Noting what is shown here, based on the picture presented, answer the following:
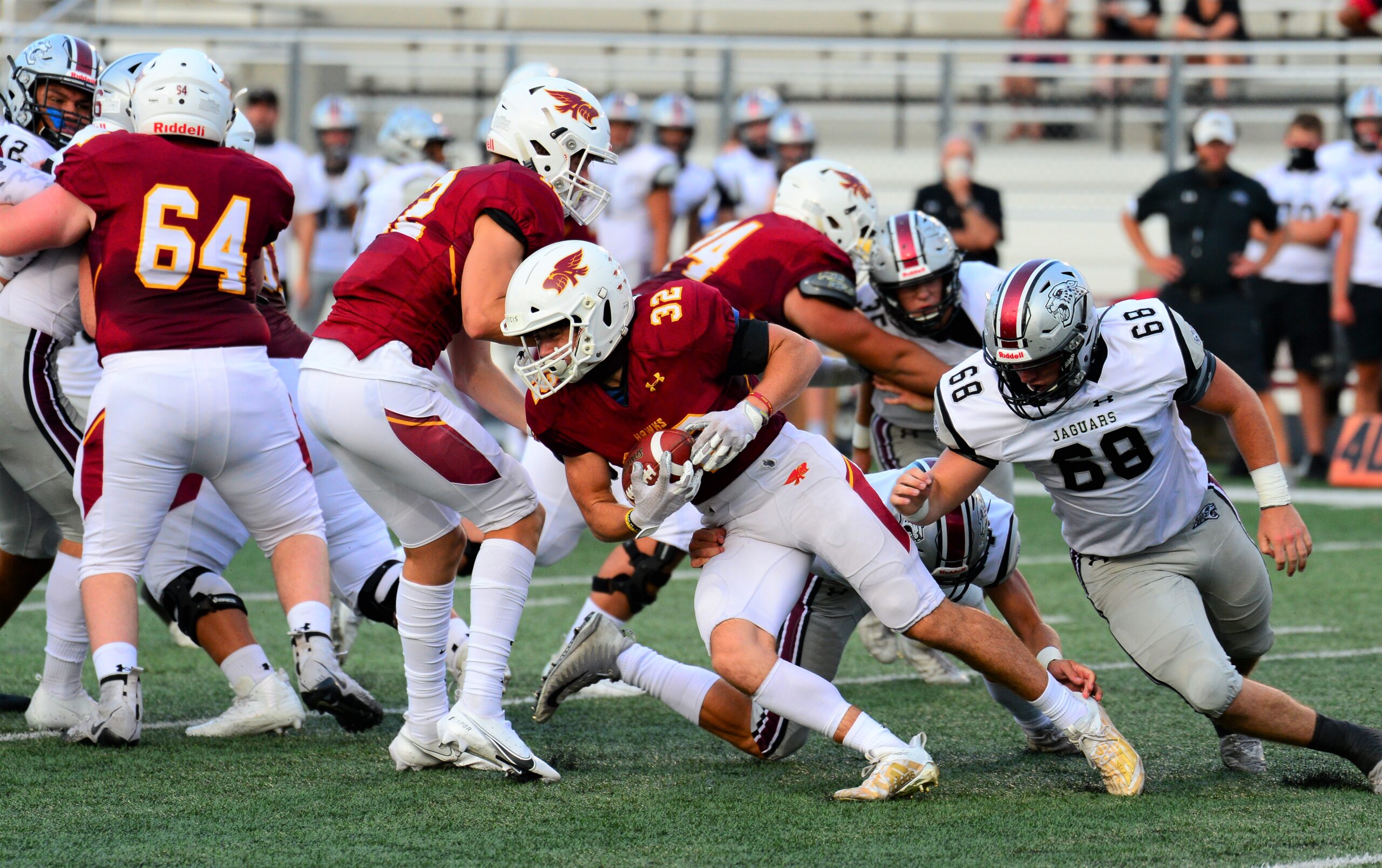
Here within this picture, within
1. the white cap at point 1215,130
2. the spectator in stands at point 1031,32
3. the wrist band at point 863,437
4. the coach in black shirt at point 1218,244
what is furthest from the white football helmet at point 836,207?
the spectator in stands at point 1031,32

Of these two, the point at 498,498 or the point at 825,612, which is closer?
the point at 498,498

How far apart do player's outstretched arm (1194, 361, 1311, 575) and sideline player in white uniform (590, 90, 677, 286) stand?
6.82 metres

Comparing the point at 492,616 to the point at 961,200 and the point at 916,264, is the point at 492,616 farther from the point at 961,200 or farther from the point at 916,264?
the point at 961,200

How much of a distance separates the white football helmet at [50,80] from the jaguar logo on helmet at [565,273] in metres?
2.04

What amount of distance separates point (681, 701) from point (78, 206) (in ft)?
6.62

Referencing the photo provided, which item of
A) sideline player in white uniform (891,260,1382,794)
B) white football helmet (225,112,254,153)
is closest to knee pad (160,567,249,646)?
white football helmet (225,112,254,153)

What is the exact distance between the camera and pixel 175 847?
339 centimetres

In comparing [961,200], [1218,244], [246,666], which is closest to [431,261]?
[246,666]

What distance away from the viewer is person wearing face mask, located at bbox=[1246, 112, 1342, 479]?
34.4 ft

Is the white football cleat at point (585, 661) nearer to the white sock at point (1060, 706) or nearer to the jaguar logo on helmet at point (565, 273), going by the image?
the jaguar logo on helmet at point (565, 273)

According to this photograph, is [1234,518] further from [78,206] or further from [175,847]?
[78,206]

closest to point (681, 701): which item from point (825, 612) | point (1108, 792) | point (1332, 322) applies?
point (825, 612)

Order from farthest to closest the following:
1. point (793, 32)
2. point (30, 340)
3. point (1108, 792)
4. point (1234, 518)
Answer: point (793, 32), point (30, 340), point (1234, 518), point (1108, 792)

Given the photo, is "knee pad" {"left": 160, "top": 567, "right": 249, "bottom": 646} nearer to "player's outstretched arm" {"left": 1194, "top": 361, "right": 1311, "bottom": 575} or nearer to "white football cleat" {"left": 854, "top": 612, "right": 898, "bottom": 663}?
"white football cleat" {"left": 854, "top": 612, "right": 898, "bottom": 663}
